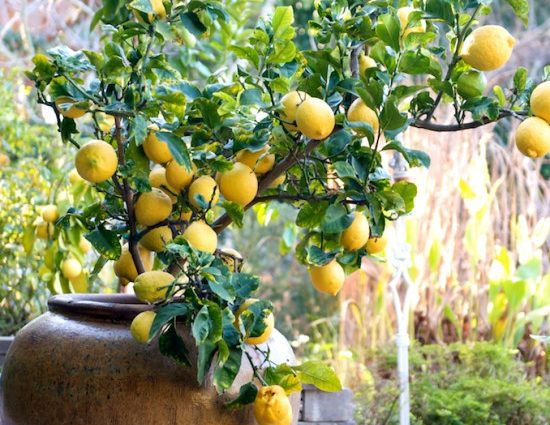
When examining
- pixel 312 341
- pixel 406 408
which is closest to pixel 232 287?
pixel 406 408

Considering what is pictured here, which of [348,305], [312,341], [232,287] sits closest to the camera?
[232,287]

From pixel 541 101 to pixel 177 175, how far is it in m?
0.46

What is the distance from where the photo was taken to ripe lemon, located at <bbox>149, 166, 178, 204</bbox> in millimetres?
1158

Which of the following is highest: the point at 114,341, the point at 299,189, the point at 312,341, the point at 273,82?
the point at 273,82

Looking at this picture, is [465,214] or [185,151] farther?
[465,214]

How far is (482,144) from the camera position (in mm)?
3219

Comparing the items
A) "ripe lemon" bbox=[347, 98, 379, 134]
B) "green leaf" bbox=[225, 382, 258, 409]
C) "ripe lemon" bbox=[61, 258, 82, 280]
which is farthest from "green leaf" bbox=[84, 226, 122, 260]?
"ripe lemon" bbox=[61, 258, 82, 280]

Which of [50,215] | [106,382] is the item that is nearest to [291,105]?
[106,382]

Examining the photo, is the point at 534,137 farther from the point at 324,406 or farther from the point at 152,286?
the point at 324,406

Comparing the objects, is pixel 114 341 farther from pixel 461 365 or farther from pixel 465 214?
pixel 465 214

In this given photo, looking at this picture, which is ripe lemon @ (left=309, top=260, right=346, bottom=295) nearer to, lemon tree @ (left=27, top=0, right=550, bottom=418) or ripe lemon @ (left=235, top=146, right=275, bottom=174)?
lemon tree @ (left=27, top=0, right=550, bottom=418)

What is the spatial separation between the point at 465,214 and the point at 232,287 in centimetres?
260

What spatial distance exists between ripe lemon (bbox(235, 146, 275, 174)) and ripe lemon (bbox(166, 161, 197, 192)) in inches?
2.6

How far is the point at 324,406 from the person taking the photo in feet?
6.47
